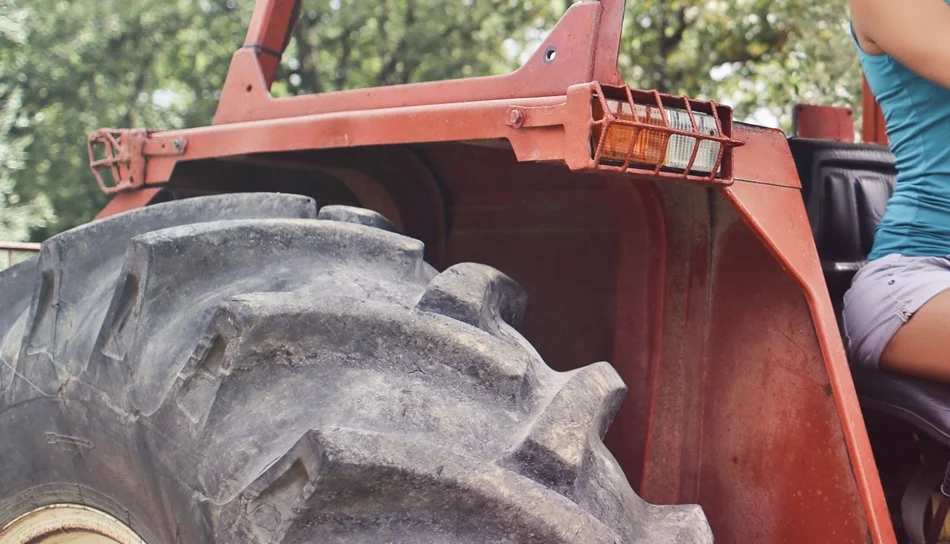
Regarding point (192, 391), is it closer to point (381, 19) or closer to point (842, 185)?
point (842, 185)

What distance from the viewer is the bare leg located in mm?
1276

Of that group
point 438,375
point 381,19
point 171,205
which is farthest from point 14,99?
point 438,375

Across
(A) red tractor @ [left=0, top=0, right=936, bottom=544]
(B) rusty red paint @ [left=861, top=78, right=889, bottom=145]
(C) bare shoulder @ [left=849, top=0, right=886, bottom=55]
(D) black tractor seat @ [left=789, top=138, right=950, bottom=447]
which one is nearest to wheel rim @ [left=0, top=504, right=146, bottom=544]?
(A) red tractor @ [left=0, top=0, right=936, bottom=544]

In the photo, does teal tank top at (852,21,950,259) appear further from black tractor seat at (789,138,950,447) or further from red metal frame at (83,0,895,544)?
red metal frame at (83,0,895,544)

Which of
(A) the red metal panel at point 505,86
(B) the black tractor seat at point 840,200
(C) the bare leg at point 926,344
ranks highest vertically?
(A) the red metal panel at point 505,86

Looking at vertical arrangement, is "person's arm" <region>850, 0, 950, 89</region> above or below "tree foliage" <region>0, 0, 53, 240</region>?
below

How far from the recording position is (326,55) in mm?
11188

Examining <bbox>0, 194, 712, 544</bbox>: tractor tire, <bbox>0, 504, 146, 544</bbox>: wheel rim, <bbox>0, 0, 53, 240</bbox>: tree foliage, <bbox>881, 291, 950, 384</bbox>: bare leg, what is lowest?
<bbox>881, 291, 950, 384</bbox>: bare leg

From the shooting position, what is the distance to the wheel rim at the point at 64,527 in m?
1.26

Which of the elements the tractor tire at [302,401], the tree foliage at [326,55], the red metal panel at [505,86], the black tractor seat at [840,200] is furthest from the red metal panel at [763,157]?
the tree foliage at [326,55]

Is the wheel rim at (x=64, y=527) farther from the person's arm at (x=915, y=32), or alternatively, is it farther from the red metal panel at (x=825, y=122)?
the red metal panel at (x=825, y=122)

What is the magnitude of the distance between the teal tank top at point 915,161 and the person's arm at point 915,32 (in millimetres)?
86

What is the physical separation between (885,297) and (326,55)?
10.5 meters

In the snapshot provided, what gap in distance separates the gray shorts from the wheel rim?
1.12 m
